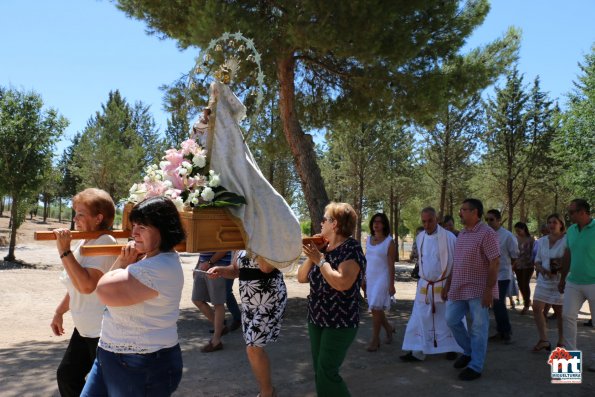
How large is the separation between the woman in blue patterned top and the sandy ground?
1195 mm

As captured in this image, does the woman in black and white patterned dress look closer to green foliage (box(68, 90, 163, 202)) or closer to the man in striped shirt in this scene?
the man in striped shirt

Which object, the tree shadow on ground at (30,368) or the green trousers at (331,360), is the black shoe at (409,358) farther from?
A: the tree shadow on ground at (30,368)

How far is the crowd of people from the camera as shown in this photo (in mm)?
2600

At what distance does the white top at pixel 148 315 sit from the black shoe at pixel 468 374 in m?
3.98

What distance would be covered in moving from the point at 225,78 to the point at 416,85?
8.23 m

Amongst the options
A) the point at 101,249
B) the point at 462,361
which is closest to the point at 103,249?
the point at 101,249

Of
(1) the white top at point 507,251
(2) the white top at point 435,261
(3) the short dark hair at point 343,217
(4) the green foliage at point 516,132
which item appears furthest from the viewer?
(4) the green foliage at point 516,132

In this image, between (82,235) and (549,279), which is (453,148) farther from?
(82,235)

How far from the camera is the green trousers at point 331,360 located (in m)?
4.05

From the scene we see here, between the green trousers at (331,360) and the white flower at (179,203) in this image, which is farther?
the green trousers at (331,360)

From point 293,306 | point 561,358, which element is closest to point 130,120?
point 293,306

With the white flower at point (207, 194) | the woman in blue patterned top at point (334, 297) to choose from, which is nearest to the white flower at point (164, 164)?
the white flower at point (207, 194)

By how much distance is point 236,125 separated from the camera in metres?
3.34

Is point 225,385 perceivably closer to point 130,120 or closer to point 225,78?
point 225,78
